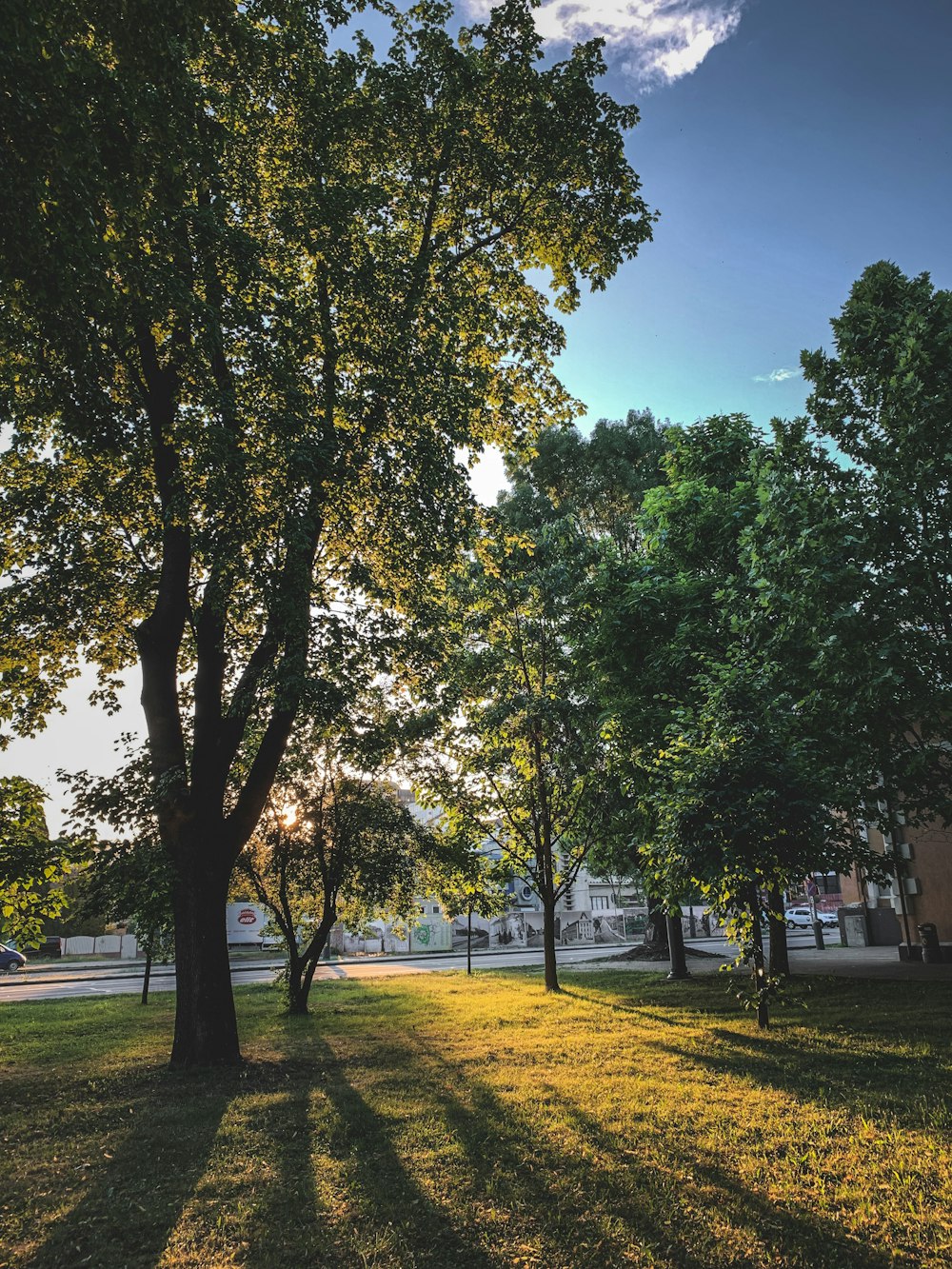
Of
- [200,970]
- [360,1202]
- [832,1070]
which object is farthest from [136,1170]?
[832,1070]

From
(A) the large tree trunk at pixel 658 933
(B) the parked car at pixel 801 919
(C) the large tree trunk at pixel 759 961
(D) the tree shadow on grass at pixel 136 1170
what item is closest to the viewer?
(D) the tree shadow on grass at pixel 136 1170

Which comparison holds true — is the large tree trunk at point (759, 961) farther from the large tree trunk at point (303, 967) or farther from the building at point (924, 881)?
the large tree trunk at point (303, 967)

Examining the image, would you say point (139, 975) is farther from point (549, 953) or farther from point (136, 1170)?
point (136, 1170)

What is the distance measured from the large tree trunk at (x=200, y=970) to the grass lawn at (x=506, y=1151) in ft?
1.79

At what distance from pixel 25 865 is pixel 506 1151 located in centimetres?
630

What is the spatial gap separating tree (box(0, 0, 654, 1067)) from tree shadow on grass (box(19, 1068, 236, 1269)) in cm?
161

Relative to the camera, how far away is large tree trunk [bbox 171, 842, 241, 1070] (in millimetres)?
9672

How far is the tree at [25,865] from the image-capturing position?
829 cm

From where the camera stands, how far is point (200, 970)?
32.2 ft

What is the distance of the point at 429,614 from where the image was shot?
11906 mm

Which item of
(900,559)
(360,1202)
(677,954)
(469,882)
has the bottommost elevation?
(677,954)

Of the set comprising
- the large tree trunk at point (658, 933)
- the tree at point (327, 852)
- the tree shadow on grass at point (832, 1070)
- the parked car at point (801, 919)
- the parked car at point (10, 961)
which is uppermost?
the tree at point (327, 852)

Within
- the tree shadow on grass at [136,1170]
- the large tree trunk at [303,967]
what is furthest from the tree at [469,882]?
the tree shadow on grass at [136,1170]

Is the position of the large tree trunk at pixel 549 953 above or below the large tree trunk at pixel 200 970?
below
